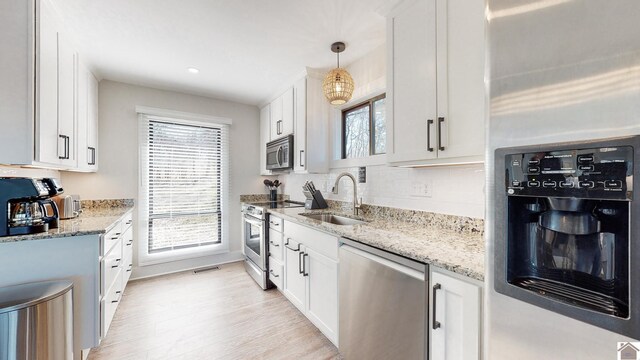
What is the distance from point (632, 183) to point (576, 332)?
0.37 meters

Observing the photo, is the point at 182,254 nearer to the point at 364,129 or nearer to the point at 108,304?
the point at 108,304

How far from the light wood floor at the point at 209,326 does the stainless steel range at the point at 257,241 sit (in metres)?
0.17

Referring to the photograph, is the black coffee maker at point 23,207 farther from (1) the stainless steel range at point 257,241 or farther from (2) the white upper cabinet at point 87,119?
(1) the stainless steel range at point 257,241

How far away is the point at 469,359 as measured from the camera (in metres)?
0.98

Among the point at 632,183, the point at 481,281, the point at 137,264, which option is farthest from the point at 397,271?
the point at 137,264

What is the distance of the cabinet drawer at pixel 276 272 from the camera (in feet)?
8.48

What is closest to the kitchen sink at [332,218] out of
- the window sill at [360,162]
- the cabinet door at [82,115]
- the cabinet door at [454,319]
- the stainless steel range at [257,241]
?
the window sill at [360,162]

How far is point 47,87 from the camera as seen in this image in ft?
5.61

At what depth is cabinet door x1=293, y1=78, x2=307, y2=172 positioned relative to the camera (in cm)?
281

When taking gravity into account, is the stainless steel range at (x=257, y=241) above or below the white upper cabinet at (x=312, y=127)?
below

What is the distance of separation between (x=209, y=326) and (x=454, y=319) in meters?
2.01

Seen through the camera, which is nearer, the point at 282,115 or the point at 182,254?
the point at 282,115

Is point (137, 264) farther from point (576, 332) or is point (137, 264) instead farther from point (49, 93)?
point (576, 332)

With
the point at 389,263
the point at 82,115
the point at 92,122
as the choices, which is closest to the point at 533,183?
the point at 389,263
